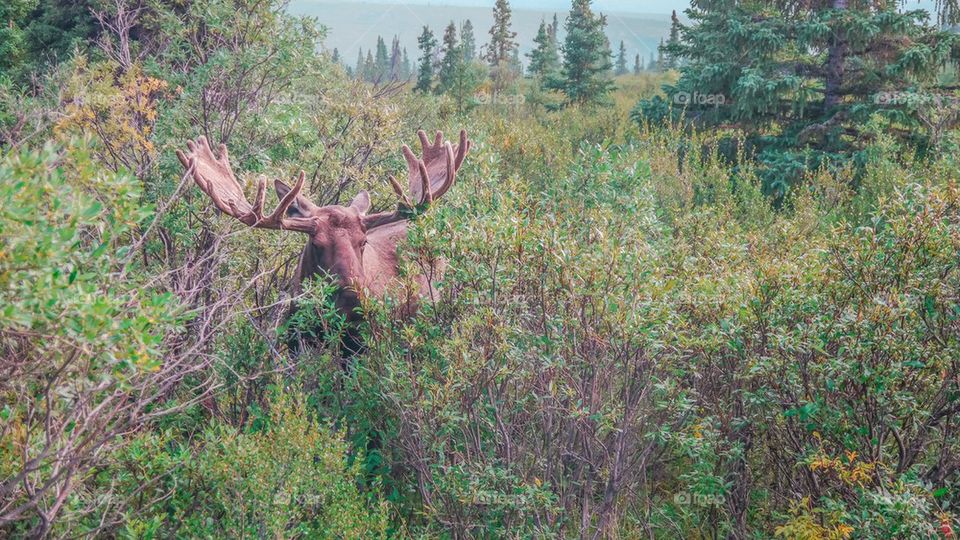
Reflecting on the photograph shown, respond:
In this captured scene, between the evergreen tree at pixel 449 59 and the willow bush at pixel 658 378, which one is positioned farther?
the evergreen tree at pixel 449 59

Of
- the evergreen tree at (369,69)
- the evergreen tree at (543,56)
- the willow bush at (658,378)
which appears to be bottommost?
the evergreen tree at (369,69)

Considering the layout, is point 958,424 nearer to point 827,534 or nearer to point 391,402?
point 827,534

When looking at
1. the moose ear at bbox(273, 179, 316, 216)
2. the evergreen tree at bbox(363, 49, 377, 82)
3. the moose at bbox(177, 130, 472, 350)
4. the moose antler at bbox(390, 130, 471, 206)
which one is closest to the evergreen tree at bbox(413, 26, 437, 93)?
the evergreen tree at bbox(363, 49, 377, 82)

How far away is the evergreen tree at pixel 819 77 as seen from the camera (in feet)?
42.5

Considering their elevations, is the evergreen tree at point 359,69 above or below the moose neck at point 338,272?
below

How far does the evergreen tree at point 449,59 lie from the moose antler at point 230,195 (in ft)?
82.2

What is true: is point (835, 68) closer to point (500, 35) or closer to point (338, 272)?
point (338, 272)

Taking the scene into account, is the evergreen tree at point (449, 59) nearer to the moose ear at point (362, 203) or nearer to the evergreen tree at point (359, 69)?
the evergreen tree at point (359, 69)

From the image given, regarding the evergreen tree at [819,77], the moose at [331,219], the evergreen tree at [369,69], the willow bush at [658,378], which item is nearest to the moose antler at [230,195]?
the moose at [331,219]

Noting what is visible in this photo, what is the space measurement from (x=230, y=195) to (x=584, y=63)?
84.7ft

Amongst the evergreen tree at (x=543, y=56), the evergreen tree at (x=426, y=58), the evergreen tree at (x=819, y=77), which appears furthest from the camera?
the evergreen tree at (x=543, y=56)

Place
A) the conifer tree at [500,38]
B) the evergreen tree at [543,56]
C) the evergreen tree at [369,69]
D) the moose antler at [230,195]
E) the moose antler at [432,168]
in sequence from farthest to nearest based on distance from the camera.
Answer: the evergreen tree at [369,69]
the evergreen tree at [543,56]
the conifer tree at [500,38]
the moose antler at [432,168]
the moose antler at [230,195]

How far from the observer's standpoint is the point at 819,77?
1409cm

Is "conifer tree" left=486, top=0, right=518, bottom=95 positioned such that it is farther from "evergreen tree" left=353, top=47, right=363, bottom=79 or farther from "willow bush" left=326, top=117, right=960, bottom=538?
"willow bush" left=326, top=117, right=960, bottom=538
